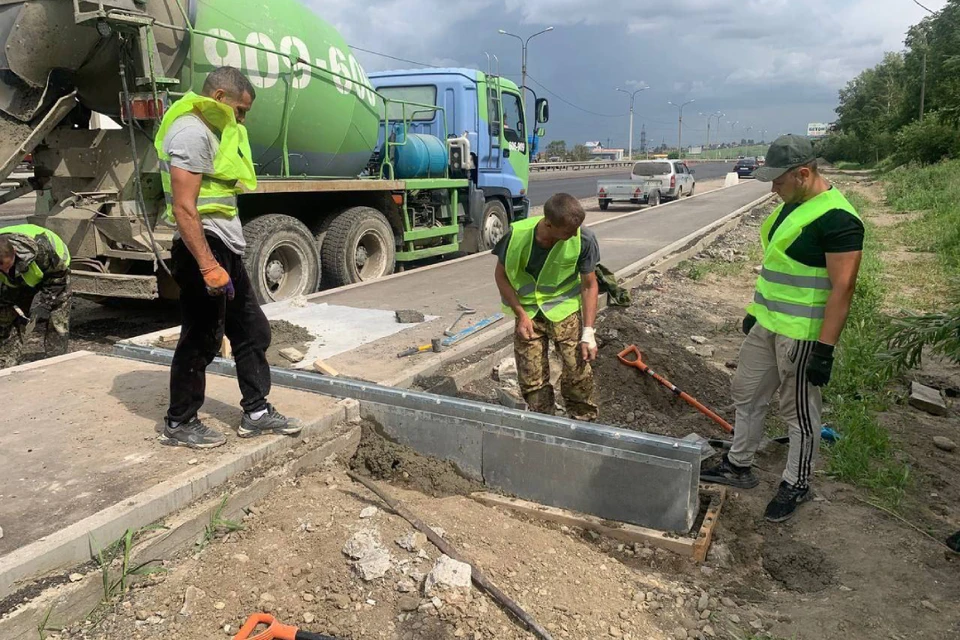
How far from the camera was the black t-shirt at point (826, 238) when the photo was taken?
123 inches

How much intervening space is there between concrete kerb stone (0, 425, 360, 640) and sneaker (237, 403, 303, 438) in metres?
0.16

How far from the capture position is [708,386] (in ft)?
18.9

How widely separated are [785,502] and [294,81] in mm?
6271

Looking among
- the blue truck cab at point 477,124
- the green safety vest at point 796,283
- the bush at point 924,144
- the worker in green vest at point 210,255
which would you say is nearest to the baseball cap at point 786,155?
the green safety vest at point 796,283

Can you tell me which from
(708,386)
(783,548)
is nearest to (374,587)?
(783,548)

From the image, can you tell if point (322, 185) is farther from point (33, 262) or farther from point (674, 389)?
point (674, 389)

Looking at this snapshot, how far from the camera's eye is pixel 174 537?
2.91 meters

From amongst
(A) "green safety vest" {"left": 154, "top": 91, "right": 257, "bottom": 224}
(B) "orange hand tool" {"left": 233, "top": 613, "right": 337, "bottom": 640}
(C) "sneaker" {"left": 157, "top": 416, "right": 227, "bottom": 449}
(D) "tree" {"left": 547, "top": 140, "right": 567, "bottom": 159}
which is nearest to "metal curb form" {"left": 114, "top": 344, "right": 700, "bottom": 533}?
(C) "sneaker" {"left": 157, "top": 416, "right": 227, "bottom": 449}

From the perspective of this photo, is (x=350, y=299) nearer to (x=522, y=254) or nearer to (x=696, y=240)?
(x=522, y=254)

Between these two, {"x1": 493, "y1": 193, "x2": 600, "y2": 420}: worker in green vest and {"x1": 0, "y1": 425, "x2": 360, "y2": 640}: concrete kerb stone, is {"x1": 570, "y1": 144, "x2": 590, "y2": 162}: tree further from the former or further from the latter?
{"x1": 0, "y1": 425, "x2": 360, "y2": 640}: concrete kerb stone

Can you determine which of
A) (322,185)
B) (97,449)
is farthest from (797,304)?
(322,185)

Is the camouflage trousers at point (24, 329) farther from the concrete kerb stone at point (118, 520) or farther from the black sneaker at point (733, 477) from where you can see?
the black sneaker at point (733, 477)

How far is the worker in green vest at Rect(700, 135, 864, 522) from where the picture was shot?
318 centimetres

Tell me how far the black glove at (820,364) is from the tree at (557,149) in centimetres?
7035
